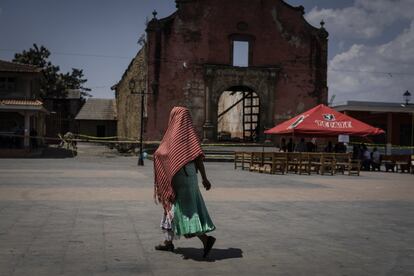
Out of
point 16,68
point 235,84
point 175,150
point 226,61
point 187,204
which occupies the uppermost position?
point 226,61

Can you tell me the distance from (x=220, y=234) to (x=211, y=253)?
1.13m

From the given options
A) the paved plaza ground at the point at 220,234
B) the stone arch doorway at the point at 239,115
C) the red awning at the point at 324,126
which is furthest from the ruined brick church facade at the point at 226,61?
the paved plaza ground at the point at 220,234

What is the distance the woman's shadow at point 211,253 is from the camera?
220 inches

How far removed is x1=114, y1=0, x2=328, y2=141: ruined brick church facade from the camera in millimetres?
32562

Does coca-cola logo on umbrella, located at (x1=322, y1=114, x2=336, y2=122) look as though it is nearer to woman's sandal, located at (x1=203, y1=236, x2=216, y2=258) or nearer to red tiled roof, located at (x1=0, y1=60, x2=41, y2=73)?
woman's sandal, located at (x1=203, y1=236, x2=216, y2=258)

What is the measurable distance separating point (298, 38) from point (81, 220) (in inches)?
1125

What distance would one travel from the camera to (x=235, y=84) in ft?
110

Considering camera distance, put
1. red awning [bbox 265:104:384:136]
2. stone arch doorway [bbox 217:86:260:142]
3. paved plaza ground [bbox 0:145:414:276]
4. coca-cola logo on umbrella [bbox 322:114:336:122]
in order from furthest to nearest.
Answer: stone arch doorway [bbox 217:86:260:142]
coca-cola logo on umbrella [bbox 322:114:336:122]
red awning [bbox 265:104:384:136]
paved plaza ground [bbox 0:145:414:276]

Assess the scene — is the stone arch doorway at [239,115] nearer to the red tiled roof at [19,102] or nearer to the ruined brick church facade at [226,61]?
the ruined brick church facade at [226,61]

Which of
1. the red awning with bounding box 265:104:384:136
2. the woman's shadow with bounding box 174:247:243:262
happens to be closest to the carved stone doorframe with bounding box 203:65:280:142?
the red awning with bounding box 265:104:384:136

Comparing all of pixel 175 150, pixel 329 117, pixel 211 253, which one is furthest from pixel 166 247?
pixel 329 117

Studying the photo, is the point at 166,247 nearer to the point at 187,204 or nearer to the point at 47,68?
the point at 187,204

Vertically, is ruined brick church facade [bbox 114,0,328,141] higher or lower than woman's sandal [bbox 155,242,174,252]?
higher

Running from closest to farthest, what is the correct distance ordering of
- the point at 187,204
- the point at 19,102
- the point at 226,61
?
the point at 187,204 → the point at 19,102 → the point at 226,61
